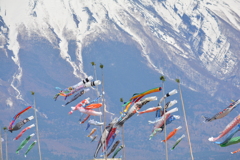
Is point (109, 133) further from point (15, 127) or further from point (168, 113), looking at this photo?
point (15, 127)

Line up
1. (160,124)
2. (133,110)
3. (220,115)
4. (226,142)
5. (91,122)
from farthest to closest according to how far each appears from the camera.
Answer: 1. (91,122)
2. (160,124)
3. (133,110)
4. (220,115)
5. (226,142)

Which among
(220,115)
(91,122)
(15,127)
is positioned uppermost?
(220,115)

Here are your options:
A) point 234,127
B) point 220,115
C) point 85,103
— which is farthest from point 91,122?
point 234,127

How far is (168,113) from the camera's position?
80.2 metres

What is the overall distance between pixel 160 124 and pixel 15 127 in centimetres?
1684

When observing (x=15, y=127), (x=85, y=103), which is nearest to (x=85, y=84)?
(x=85, y=103)

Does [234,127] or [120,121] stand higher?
[234,127]

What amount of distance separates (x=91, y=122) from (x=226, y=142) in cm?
2942

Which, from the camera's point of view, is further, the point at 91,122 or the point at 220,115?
the point at 91,122

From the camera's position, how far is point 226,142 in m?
60.1

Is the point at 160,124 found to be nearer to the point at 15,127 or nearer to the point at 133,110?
the point at 133,110

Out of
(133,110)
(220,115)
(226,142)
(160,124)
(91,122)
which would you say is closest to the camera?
(226,142)

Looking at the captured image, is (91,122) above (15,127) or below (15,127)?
above

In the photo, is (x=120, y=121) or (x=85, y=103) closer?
(x=120, y=121)
